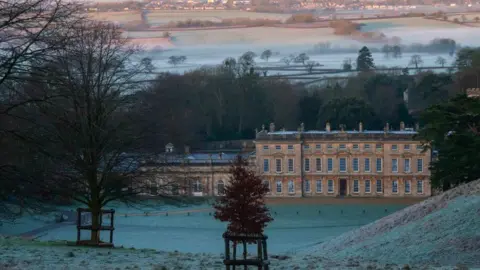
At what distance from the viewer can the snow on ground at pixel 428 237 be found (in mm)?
11785

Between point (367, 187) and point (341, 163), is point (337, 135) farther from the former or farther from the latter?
Answer: point (367, 187)

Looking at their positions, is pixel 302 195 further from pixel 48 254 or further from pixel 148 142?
pixel 48 254

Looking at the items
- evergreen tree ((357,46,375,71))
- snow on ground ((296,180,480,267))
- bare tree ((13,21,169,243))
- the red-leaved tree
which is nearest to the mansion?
snow on ground ((296,180,480,267))

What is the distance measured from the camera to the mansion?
3111 cm

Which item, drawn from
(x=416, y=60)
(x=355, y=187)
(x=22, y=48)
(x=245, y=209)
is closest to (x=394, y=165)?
(x=355, y=187)

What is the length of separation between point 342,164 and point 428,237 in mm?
18666

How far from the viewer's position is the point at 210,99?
4156 cm

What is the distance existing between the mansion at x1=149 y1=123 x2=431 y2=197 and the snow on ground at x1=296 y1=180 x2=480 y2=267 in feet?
48.9

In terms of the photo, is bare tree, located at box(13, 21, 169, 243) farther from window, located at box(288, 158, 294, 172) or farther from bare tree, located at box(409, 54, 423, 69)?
bare tree, located at box(409, 54, 423, 69)

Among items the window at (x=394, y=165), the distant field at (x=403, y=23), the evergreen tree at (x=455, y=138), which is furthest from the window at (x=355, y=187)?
the distant field at (x=403, y=23)

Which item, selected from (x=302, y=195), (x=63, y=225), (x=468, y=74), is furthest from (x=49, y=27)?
(x=468, y=74)

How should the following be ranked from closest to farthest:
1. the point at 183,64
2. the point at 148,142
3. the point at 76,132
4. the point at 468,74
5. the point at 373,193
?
the point at 76,132, the point at 148,142, the point at 373,193, the point at 468,74, the point at 183,64

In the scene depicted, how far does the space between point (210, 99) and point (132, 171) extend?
2888 centimetres

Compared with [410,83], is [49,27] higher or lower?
lower
